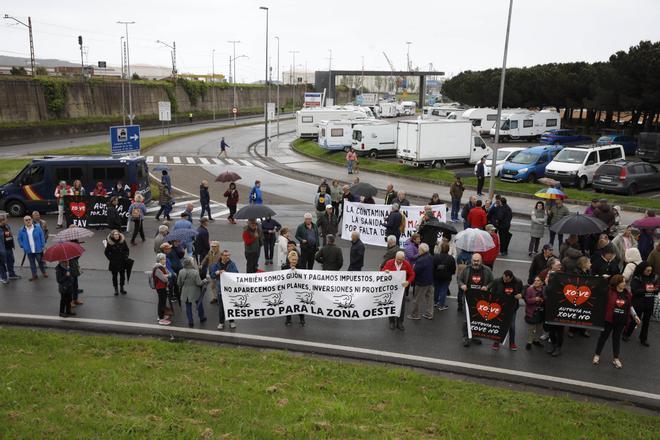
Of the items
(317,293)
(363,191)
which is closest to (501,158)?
(363,191)

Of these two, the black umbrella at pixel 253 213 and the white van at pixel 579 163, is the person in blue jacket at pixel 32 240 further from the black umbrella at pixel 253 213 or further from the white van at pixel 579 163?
the white van at pixel 579 163

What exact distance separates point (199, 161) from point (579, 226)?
1361 inches

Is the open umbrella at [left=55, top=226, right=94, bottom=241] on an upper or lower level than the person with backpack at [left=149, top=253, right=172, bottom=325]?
upper

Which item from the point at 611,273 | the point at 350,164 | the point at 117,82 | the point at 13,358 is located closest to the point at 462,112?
the point at 350,164

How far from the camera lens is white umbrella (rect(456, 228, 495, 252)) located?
12.7 meters

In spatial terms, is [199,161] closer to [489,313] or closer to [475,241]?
[475,241]

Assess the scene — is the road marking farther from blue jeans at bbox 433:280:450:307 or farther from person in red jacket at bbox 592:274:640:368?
blue jeans at bbox 433:280:450:307

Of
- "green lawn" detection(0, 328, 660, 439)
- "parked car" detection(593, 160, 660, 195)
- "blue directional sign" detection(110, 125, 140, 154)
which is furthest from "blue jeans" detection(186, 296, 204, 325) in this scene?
"parked car" detection(593, 160, 660, 195)

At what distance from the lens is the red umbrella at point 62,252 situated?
11.8 metres

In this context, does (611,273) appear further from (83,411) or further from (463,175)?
(463,175)

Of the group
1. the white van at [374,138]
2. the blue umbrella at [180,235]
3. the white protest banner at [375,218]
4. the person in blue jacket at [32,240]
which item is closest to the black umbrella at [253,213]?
the blue umbrella at [180,235]

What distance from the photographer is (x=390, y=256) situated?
12.7m

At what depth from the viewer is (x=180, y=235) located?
13.5 m

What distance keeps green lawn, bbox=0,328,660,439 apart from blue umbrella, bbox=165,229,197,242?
3345 mm
